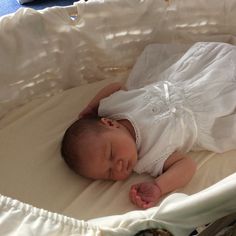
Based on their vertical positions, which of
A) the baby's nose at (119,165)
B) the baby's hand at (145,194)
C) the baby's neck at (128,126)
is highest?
the baby's neck at (128,126)

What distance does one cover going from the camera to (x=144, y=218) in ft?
2.41

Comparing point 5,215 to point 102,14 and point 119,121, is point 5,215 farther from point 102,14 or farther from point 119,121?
point 102,14

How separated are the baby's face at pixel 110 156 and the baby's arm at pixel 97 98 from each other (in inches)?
5.8

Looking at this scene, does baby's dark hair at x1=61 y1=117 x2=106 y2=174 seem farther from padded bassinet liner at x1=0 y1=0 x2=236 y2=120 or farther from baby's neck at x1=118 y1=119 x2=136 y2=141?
padded bassinet liner at x1=0 y1=0 x2=236 y2=120

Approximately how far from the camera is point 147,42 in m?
1.40

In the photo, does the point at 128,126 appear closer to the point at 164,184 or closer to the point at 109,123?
the point at 109,123

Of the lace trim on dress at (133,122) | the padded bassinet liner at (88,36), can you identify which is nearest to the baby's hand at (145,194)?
the lace trim on dress at (133,122)

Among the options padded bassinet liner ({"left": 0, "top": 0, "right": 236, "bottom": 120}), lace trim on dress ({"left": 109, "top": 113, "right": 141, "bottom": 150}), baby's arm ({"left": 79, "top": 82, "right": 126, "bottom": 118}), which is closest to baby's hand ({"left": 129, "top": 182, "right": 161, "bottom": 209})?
lace trim on dress ({"left": 109, "top": 113, "right": 141, "bottom": 150})

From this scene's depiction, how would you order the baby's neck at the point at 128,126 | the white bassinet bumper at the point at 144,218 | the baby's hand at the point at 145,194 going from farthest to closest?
the baby's neck at the point at 128,126
the baby's hand at the point at 145,194
the white bassinet bumper at the point at 144,218

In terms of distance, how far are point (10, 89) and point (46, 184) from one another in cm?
27

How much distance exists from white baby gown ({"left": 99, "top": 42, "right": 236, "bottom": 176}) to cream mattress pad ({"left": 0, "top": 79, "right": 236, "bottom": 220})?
0.14 feet

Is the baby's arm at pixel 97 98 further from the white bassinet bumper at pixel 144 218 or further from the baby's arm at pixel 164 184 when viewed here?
the white bassinet bumper at pixel 144 218

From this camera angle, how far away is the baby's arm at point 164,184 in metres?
1.07

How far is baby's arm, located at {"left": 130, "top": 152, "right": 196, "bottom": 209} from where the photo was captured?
107 centimetres
